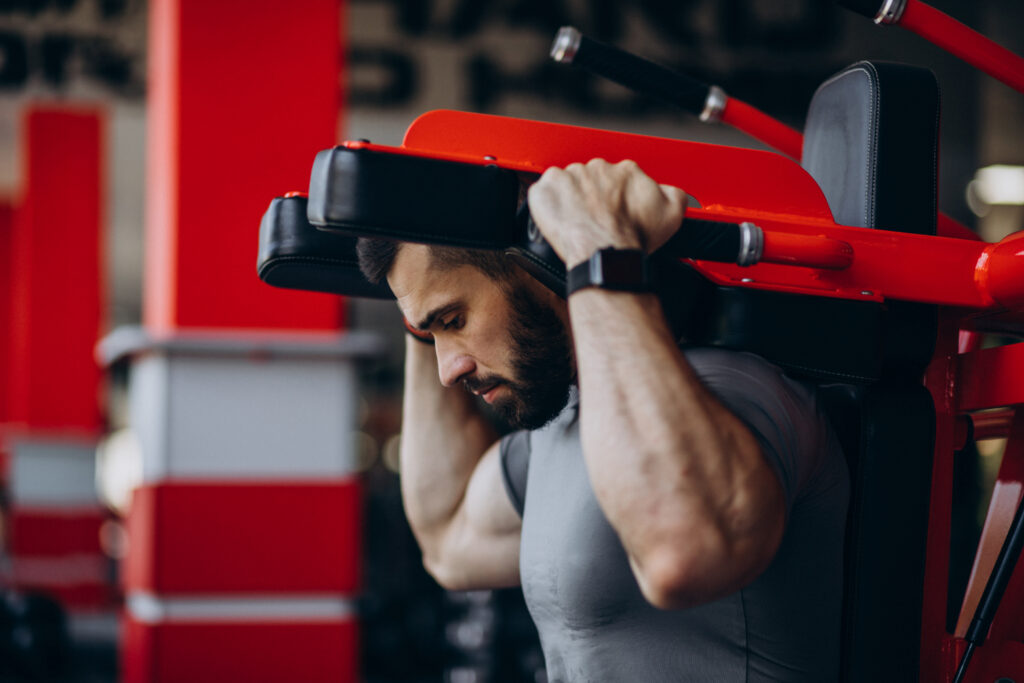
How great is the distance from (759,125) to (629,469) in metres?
0.72

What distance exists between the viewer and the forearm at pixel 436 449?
1.51m

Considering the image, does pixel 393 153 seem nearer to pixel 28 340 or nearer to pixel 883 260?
pixel 883 260

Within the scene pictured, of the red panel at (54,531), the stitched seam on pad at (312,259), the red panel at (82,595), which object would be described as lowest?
the red panel at (82,595)

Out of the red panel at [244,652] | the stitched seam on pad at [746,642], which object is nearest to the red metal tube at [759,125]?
the stitched seam on pad at [746,642]

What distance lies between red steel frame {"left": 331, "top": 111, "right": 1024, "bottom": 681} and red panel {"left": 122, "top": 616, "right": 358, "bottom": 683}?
187 centimetres

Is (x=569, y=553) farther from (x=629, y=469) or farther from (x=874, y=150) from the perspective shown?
(x=874, y=150)

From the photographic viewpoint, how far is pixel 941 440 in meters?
1.13

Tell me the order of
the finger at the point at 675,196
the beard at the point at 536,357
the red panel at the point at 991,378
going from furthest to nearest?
the beard at the point at 536,357
the red panel at the point at 991,378
the finger at the point at 675,196

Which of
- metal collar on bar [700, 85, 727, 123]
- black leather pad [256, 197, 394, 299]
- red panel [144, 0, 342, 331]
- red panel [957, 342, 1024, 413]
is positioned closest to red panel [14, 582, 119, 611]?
red panel [144, 0, 342, 331]

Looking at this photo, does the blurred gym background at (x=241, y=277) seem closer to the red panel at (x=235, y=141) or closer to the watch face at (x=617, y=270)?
the red panel at (x=235, y=141)

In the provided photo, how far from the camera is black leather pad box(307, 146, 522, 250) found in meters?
0.92

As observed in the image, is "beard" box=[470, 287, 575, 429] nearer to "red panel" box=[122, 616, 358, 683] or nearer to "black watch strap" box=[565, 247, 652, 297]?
"black watch strap" box=[565, 247, 652, 297]

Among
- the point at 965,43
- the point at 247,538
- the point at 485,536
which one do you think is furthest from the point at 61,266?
the point at 965,43

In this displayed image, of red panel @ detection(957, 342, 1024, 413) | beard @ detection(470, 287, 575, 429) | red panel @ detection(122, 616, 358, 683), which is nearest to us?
red panel @ detection(957, 342, 1024, 413)
